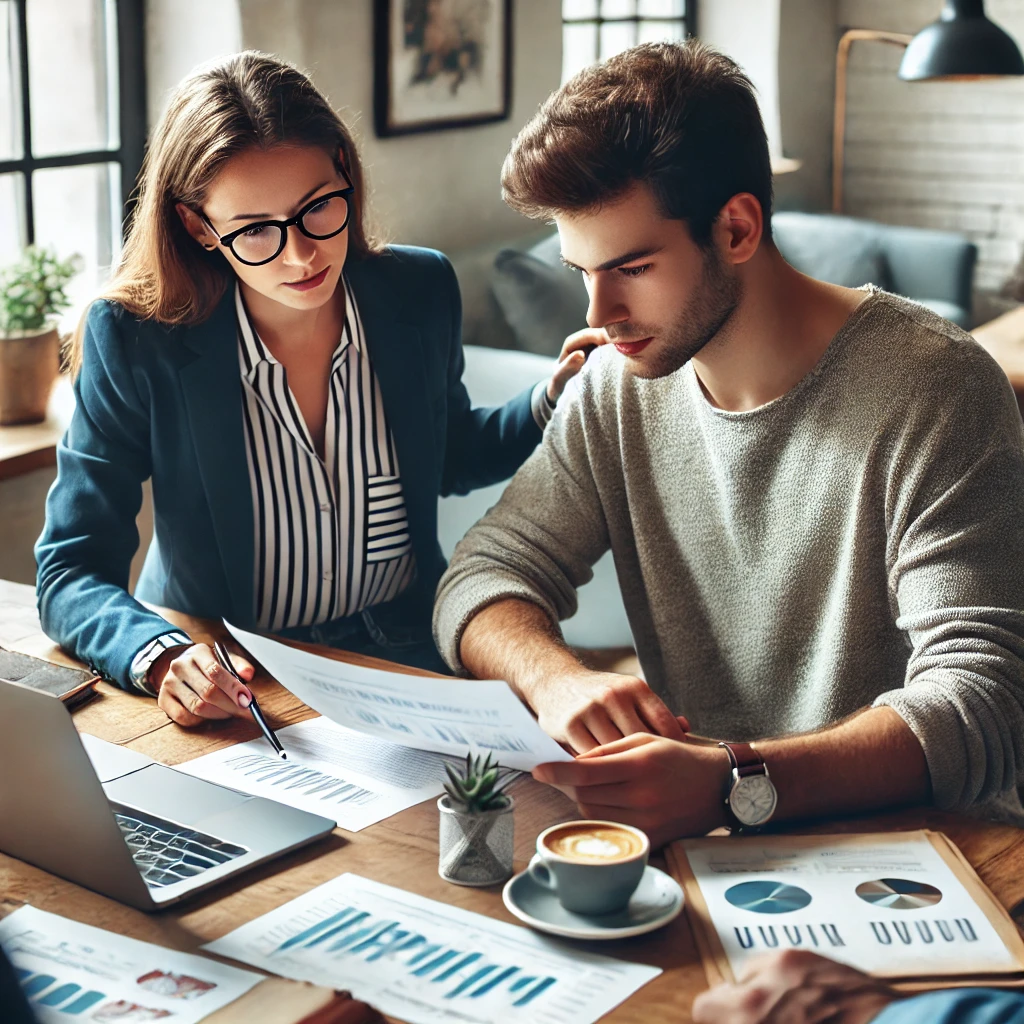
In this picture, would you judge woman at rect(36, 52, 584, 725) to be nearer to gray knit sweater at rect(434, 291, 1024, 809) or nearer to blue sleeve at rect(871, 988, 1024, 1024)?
gray knit sweater at rect(434, 291, 1024, 809)

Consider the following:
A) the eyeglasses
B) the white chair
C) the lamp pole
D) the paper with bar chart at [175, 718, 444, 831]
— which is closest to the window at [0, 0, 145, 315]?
the white chair

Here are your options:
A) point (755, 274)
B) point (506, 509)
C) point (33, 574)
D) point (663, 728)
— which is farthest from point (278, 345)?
point (33, 574)

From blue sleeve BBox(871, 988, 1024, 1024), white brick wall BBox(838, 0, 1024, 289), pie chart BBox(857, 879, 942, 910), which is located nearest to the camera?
blue sleeve BBox(871, 988, 1024, 1024)

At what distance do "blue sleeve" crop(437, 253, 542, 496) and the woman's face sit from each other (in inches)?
12.9

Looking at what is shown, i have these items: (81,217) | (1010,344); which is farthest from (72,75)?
(1010,344)

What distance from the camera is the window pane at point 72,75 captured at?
273 centimetres

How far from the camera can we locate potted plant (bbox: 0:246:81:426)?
2.54 m

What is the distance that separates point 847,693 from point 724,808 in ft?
1.26

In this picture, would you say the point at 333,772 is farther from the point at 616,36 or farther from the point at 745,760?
the point at 616,36

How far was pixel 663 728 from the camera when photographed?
1197mm

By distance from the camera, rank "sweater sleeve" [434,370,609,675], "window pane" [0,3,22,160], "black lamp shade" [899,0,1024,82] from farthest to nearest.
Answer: "black lamp shade" [899,0,1024,82]
"window pane" [0,3,22,160]
"sweater sleeve" [434,370,609,675]

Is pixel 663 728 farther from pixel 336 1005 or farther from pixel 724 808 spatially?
pixel 336 1005

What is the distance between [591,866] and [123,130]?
2.43 m

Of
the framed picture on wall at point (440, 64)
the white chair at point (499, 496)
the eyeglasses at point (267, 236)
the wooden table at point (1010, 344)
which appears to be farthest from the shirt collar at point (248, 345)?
the wooden table at point (1010, 344)
